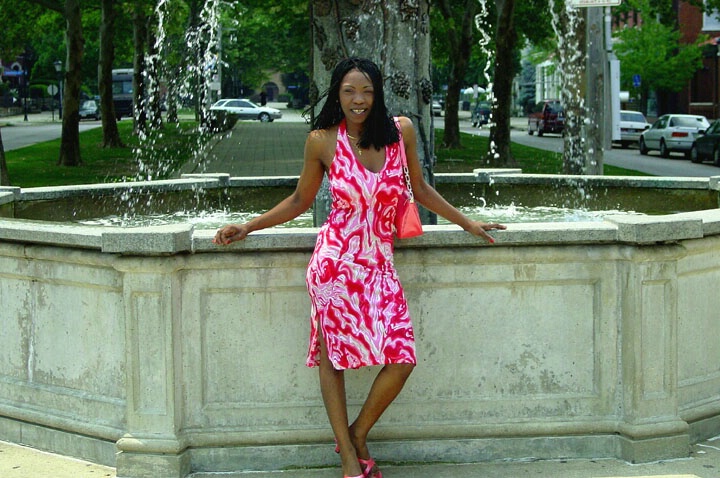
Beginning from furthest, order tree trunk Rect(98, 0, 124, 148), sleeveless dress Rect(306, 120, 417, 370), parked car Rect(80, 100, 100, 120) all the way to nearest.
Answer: parked car Rect(80, 100, 100, 120), tree trunk Rect(98, 0, 124, 148), sleeveless dress Rect(306, 120, 417, 370)

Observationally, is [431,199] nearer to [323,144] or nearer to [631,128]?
[323,144]

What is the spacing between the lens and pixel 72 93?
30.1 metres

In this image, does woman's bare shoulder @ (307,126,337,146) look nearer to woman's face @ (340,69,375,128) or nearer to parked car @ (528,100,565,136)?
woman's face @ (340,69,375,128)

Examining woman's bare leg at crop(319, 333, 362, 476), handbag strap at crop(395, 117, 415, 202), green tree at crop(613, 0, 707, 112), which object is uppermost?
green tree at crop(613, 0, 707, 112)

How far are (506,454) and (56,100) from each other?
102 m

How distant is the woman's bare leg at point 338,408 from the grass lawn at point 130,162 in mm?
18001

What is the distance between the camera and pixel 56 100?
4053 inches

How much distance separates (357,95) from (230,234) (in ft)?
2.84

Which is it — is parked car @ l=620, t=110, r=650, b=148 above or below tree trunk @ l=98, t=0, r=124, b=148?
below

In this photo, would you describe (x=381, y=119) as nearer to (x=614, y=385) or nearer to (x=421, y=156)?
(x=614, y=385)

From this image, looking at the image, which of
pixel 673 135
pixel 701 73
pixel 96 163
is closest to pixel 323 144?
pixel 96 163

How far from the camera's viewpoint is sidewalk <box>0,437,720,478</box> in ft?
17.8

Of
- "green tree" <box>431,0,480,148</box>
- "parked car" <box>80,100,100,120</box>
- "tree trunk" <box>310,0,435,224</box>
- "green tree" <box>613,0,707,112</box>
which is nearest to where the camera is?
"tree trunk" <box>310,0,435,224</box>

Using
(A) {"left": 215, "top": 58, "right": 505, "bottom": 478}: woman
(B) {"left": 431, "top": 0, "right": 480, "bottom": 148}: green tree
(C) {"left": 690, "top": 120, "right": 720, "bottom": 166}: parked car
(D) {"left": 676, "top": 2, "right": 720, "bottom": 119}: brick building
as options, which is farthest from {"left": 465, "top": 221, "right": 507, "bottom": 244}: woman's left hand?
(D) {"left": 676, "top": 2, "right": 720, "bottom": 119}: brick building
